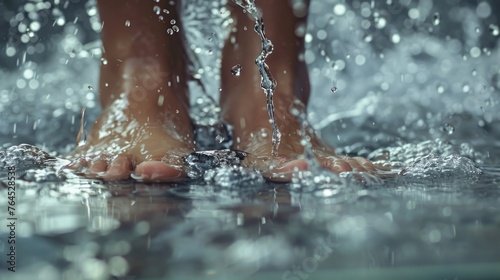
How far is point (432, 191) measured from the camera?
86cm

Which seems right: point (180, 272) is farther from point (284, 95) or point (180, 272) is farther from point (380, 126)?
point (380, 126)

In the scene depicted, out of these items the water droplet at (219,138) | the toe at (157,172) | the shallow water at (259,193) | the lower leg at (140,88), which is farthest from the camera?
the water droplet at (219,138)

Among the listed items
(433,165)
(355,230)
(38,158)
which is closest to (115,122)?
(38,158)

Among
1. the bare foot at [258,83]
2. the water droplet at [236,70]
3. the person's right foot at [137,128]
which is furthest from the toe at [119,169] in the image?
the water droplet at [236,70]

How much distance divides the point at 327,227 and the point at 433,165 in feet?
1.60

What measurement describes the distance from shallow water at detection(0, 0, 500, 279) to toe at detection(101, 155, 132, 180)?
46mm

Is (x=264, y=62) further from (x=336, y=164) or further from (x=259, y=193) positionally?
(x=259, y=193)

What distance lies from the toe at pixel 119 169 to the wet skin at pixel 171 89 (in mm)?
41

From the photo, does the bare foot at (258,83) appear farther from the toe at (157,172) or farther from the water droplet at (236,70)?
the toe at (157,172)

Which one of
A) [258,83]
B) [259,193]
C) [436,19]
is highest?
[436,19]

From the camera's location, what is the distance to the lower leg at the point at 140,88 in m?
1.14

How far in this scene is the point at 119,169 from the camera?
986 mm

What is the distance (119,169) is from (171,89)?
0.32m

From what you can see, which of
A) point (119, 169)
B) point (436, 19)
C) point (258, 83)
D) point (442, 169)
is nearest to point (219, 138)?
point (258, 83)
